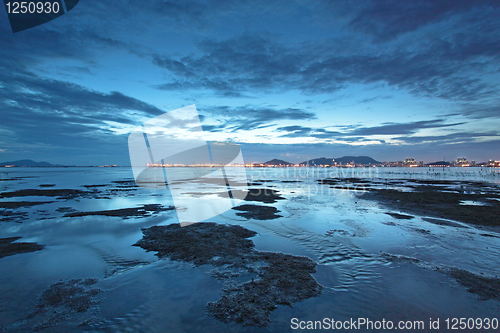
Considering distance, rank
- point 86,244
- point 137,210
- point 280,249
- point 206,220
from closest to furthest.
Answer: point 280,249, point 86,244, point 206,220, point 137,210

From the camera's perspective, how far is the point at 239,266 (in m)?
8.84

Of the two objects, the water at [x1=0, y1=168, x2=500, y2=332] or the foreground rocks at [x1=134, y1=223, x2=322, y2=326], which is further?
the foreground rocks at [x1=134, y1=223, x2=322, y2=326]

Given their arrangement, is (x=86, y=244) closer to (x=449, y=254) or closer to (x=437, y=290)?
(x=437, y=290)

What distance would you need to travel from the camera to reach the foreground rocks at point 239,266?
6.24m

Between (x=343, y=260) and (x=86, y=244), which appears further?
(x=86, y=244)

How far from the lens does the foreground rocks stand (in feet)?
20.5

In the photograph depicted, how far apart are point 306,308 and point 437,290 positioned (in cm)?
461

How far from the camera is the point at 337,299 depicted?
6.70 meters

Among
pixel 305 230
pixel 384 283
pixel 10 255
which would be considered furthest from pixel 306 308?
pixel 10 255

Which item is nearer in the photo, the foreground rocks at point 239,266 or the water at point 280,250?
the water at point 280,250

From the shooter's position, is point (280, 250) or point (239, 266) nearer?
point (239, 266)

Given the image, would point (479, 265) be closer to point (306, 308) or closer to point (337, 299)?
point (337, 299)

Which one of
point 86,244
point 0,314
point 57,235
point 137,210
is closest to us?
point 0,314

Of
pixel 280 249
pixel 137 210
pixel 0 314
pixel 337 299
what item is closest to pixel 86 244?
pixel 0 314
